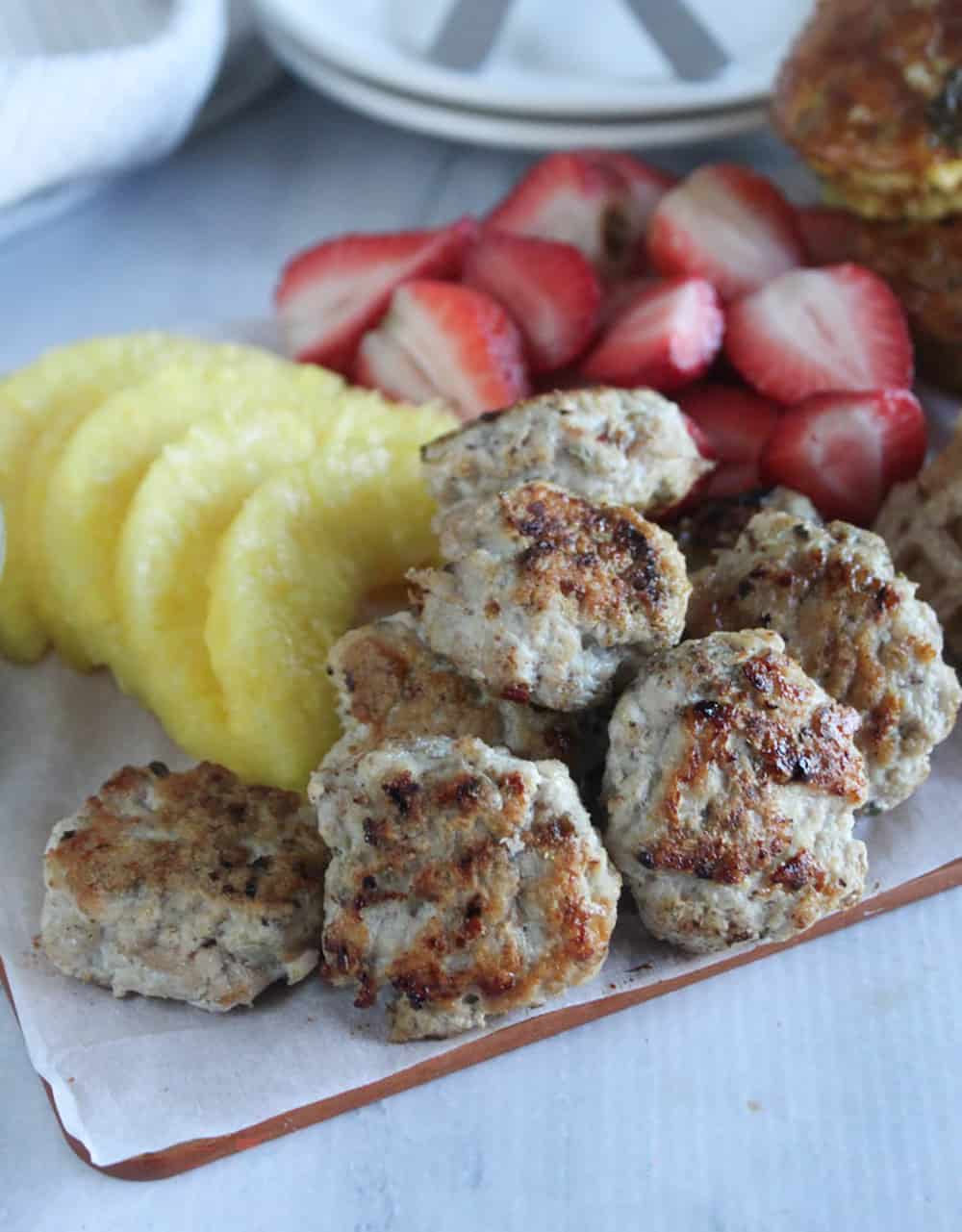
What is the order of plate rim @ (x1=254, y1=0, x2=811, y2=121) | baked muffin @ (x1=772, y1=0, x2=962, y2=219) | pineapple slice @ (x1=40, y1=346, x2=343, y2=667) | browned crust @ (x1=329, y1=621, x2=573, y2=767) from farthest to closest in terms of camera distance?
plate rim @ (x1=254, y1=0, x2=811, y2=121) < baked muffin @ (x1=772, y1=0, x2=962, y2=219) < pineapple slice @ (x1=40, y1=346, x2=343, y2=667) < browned crust @ (x1=329, y1=621, x2=573, y2=767)

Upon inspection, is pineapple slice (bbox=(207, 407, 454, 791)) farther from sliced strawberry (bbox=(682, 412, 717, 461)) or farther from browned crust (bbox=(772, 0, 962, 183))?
browned crust (bbox=(772, 0, 962, 183))

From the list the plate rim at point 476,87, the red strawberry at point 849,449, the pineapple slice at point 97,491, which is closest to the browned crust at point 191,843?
the pineapple slice at point 97,491

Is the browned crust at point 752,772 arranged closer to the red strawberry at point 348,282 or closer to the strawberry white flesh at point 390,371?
the strawberry white flesh at point 390,371

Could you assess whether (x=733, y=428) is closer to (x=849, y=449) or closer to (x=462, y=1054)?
(x=849, y=449)

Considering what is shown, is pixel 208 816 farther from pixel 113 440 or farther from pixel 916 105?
pixel 916 105

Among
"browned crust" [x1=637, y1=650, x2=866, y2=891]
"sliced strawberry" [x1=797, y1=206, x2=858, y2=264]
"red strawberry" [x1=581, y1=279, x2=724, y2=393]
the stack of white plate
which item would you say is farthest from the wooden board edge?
the stack of white plate

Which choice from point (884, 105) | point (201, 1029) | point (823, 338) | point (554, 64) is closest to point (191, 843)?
point (201, 1029)
